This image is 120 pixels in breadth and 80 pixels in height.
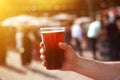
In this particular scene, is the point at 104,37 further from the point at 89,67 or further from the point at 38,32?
the point at 89,67

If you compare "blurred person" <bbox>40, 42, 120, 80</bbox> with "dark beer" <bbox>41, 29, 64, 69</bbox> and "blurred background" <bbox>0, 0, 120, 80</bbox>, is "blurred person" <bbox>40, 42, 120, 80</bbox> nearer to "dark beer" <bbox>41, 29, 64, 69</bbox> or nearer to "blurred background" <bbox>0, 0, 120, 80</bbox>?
"dark beer" <bbox>41, 29, 64, 69</bbox>

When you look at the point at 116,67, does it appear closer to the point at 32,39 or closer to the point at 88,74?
the point at 88,74

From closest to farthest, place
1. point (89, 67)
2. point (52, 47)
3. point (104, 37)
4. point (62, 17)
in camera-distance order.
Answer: point (52, 47)
point (89, 67)
point (104, 37)
point (62, 17)

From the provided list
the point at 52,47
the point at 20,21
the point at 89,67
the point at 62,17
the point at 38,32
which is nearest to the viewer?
the point at 52,47

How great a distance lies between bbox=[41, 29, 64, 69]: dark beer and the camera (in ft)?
4.38

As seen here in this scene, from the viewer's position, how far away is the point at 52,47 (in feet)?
4.38

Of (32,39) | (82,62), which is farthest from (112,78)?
(32,39)

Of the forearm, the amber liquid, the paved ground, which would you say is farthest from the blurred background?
the amber liquid

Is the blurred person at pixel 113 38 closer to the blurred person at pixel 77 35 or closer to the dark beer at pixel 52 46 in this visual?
the blurred person at pixel 77 35

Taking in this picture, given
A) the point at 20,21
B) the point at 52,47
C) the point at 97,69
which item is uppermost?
the point at 52,47

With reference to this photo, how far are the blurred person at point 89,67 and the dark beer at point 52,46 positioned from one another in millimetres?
20

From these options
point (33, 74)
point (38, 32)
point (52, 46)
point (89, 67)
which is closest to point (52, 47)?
point (52, 46)

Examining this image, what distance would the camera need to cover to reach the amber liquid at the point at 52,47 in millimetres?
1335

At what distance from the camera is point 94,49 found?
7.82m
